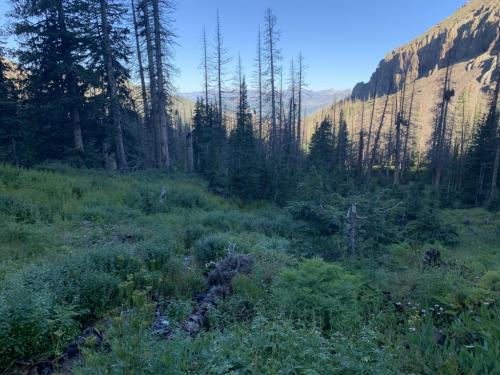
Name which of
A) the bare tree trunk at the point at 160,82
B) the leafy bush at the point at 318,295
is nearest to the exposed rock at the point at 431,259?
the leafy bush at the point at 318,295

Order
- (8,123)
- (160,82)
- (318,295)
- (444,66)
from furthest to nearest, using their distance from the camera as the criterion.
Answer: (444,66)
(160,82)
(8,123)
(318,295)

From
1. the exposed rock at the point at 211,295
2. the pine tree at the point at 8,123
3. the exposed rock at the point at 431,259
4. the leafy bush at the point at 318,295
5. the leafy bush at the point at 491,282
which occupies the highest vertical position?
the pine tree at the point at 8,123

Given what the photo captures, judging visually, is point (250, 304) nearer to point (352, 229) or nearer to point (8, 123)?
point (352, 229)

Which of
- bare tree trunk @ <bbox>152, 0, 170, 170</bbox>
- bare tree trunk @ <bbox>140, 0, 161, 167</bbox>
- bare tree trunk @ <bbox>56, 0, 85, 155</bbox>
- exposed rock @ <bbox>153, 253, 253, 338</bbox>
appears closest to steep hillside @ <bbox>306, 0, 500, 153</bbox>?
bare tree trunk @ <bbox>140, 0, 161, 167</bbox>

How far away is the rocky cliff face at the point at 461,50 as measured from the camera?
9838cm

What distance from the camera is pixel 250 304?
4605mm

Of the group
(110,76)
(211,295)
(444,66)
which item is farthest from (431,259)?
(444,66)

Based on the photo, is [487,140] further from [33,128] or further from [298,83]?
[33,128]

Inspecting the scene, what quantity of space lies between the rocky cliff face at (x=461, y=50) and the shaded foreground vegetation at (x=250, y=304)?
9120 centimetres

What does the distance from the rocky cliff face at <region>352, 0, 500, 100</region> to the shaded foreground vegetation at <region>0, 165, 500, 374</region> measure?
91.2 metres

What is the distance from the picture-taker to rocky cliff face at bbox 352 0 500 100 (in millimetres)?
98375

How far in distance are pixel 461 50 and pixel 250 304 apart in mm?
148490

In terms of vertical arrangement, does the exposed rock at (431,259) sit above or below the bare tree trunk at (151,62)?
below

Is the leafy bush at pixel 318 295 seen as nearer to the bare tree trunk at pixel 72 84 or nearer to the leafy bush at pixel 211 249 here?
the leafy bush at pixel 211 249
